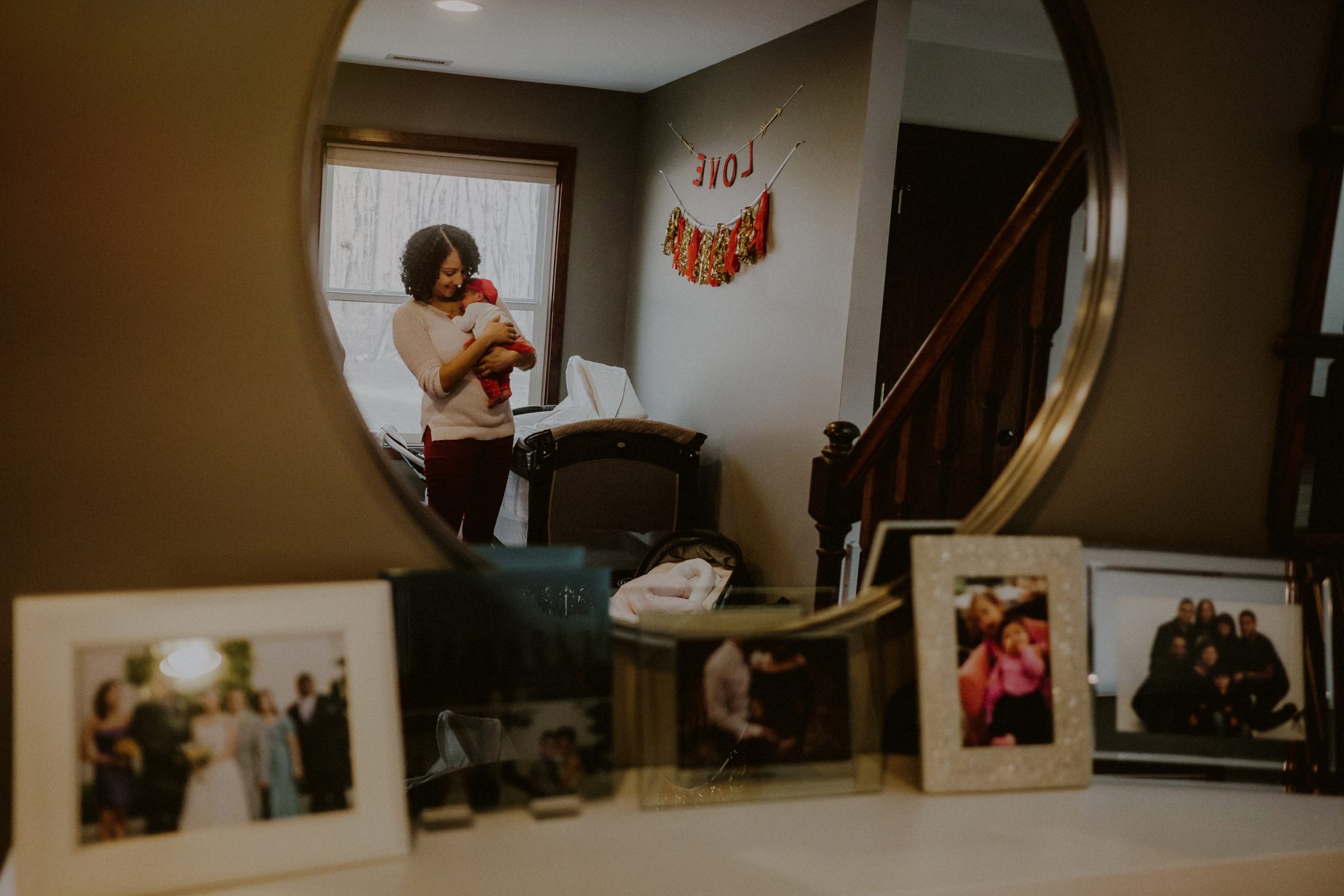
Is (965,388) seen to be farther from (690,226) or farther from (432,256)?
(690,226)

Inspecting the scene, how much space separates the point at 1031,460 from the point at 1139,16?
0.46 m

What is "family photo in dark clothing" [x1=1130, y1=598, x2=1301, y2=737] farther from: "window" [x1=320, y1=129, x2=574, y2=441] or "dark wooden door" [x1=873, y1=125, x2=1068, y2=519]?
"window" [x1=320, y1=129, x2=574, y2=441]

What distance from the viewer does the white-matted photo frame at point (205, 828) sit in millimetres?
676

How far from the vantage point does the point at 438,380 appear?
5.10 ft

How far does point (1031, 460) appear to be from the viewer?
1.05 meters

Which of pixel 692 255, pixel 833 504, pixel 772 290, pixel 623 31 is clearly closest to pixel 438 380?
pixel 833 504

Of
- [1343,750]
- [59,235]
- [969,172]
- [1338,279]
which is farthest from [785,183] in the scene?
[59,235]

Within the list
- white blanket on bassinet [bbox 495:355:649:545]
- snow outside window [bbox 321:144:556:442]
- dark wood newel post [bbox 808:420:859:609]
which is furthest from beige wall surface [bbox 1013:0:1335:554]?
snow outside window [bbox 321:144:556:442]

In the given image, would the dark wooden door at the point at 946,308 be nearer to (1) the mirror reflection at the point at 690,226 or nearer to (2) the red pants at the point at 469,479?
(1) the mirror reflection at the point at 690,226

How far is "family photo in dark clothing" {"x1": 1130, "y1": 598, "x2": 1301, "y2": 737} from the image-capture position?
3.35 feet

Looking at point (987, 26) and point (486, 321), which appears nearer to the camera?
point (486, 321)

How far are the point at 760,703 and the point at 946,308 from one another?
5.53 ft

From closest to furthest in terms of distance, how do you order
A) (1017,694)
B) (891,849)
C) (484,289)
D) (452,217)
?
(891,849)
(1017,694)
(484,289)
(452,217)

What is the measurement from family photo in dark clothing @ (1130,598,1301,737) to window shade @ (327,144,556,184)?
9.95ft
